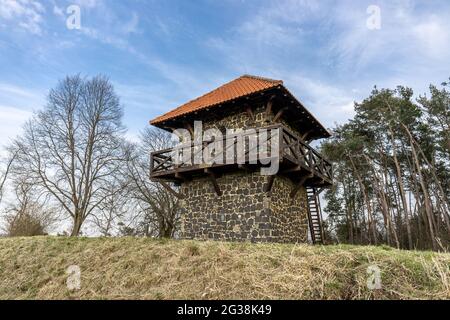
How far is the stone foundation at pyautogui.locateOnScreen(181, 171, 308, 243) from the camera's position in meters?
9.84

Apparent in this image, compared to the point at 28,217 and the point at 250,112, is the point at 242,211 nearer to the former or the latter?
the point at 250,112

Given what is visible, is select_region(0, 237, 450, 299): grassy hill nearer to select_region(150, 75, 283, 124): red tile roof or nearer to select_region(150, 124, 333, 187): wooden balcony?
select_region(150, 124, 333, 187): wooden balcony

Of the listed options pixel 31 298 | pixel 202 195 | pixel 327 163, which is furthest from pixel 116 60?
pixel 327 163

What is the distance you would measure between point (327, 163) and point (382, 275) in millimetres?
8760

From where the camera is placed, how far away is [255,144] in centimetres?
952

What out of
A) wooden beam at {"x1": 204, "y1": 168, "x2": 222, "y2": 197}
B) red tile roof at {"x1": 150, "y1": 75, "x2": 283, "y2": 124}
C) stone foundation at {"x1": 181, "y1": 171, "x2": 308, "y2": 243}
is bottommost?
stone foundation at {"x1": 181, "y1": 171, "x2": 308, "y2": 243}

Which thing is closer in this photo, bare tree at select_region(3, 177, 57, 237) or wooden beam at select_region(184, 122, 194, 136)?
wooden beam at select_region(184, 122, 194, 136)

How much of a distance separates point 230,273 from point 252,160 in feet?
15.5

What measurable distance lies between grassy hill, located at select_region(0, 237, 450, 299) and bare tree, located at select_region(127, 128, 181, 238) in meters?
13.1

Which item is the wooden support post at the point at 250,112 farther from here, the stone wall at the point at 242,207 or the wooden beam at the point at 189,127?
the wooden beam at the point at 189,127

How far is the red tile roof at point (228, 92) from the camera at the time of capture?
1051 centimetres

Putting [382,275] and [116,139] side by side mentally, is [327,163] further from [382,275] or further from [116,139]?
[116,139]

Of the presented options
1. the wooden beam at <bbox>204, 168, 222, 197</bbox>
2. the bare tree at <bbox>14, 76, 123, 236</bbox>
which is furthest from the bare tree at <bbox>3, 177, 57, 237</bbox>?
the wooden beam at <bbox>204, 168, 222, 197</bbox>

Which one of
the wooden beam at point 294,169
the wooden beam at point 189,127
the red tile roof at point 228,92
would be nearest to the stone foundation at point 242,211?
the wooden beam at point 294,169
